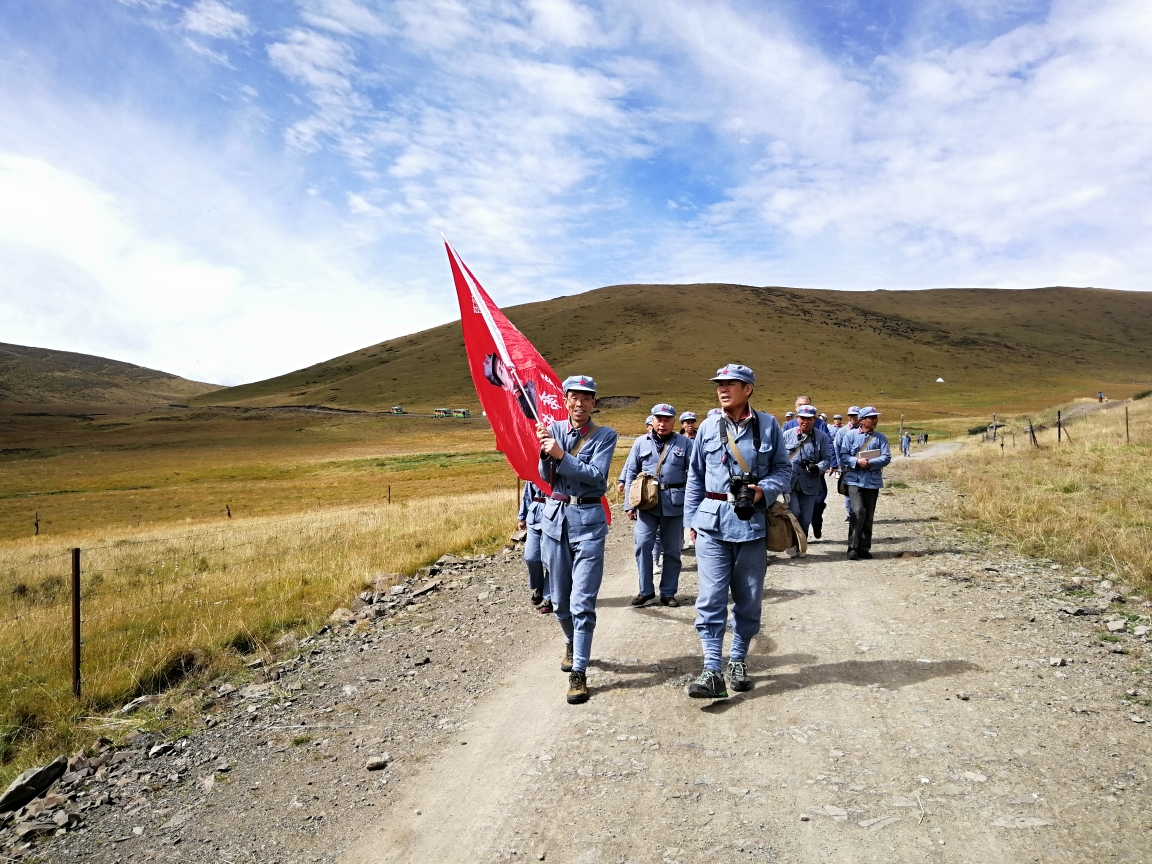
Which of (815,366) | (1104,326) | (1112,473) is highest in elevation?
(1104,326)

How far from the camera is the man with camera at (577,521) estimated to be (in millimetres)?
5414

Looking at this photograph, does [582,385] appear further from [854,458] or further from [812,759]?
[854,458]

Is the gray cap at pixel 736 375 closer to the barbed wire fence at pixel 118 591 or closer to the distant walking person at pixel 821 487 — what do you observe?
the distant walking person at pixel 821 487

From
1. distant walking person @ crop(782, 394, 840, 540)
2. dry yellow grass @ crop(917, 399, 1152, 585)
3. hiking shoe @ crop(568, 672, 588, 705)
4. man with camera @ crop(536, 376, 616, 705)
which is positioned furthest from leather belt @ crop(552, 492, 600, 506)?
dry yellow grass @ crop(917, 399, 1152, 585)

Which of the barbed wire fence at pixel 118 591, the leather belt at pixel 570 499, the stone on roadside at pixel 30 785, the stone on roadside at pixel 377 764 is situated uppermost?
the leather belt at pixel 570 499

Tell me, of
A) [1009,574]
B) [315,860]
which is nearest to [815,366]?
[1009,574]

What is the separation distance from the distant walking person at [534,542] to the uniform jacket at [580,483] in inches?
57.0

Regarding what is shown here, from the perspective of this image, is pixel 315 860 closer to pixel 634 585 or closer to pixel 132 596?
pixel 634 585

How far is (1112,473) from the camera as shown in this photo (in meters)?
17.4

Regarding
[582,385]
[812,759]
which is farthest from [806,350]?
[812,759]

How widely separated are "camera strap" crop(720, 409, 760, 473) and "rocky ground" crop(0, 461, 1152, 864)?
1.76 meters

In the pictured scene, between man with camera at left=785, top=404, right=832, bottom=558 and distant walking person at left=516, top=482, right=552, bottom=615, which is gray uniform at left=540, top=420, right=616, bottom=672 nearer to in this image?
distant walking person at left=516, top=482, right=552, bottom=615

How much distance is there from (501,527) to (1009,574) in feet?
31.4

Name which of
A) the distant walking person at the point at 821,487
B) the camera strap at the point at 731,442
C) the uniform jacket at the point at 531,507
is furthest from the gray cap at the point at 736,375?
the distant walking person at the point at 821,487
